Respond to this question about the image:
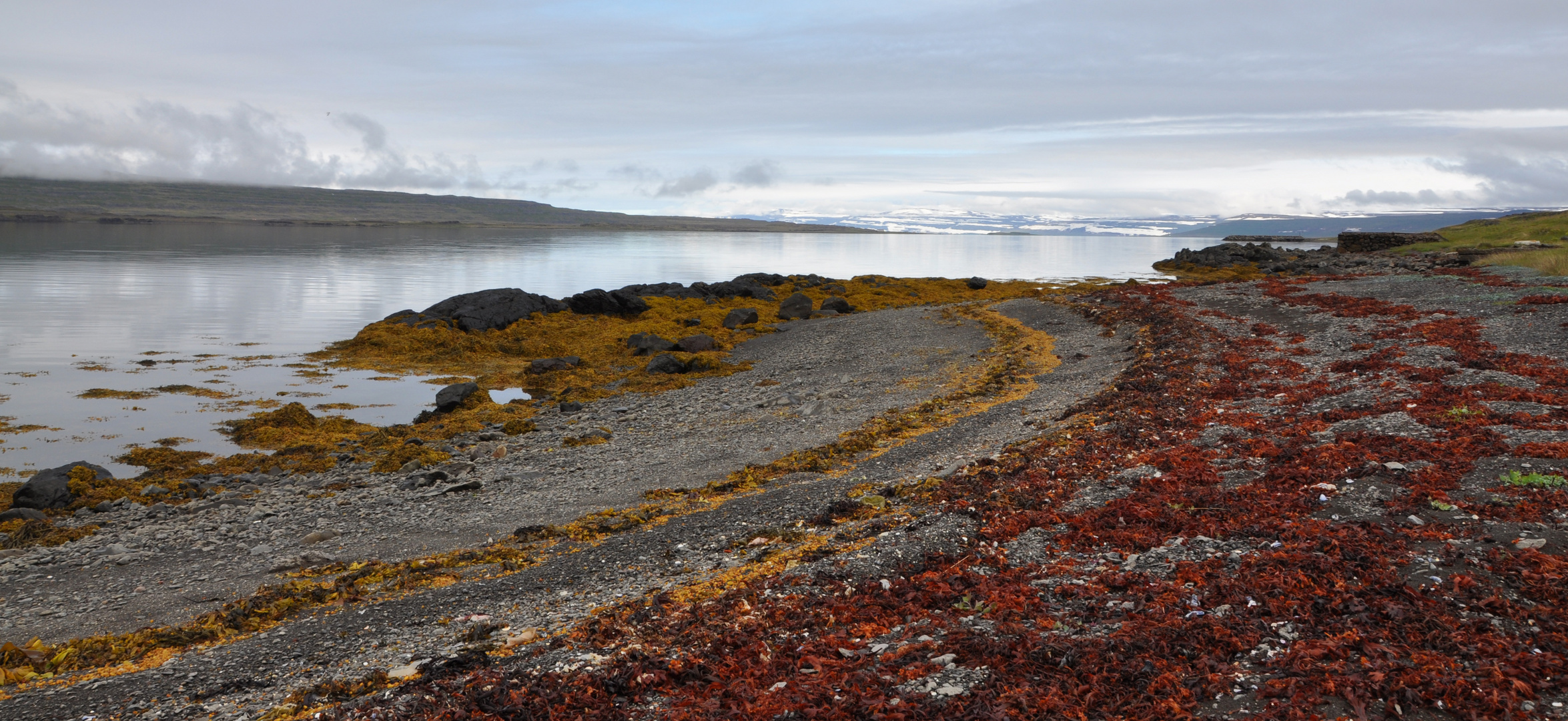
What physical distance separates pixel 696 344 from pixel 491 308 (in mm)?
10377

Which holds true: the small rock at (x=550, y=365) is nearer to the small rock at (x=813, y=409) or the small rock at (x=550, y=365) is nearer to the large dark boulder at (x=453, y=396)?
the large dark boulder at (x=453, y=396)

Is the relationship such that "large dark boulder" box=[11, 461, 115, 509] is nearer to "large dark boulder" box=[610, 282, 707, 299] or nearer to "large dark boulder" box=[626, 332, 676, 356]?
"large dark boulder" box=[626, 332, 676, 356]

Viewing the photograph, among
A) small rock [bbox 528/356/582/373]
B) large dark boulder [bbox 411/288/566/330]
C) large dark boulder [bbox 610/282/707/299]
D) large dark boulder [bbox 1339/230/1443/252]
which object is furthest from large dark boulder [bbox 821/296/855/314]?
large dark boulder [bbox 1339/230/1443/252]

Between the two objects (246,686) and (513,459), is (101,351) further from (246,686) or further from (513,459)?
(246,686)

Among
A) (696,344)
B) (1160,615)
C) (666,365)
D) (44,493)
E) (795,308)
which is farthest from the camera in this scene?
(795,308)

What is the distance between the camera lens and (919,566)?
7.30 metres

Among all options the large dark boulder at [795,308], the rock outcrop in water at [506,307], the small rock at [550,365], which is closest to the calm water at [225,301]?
the small rock at [550,365]

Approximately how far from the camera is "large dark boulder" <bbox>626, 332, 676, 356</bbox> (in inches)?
1016

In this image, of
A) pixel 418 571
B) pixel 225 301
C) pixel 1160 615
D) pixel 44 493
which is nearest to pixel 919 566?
pixel 1160 615

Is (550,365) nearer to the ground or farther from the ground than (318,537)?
farther from the ground

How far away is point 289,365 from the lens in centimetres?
2552

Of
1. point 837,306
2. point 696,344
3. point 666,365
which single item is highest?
point 837,306

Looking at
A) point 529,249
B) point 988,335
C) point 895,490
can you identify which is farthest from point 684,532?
point 529,249

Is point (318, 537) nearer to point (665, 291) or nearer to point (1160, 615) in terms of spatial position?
point (1160, 615)
